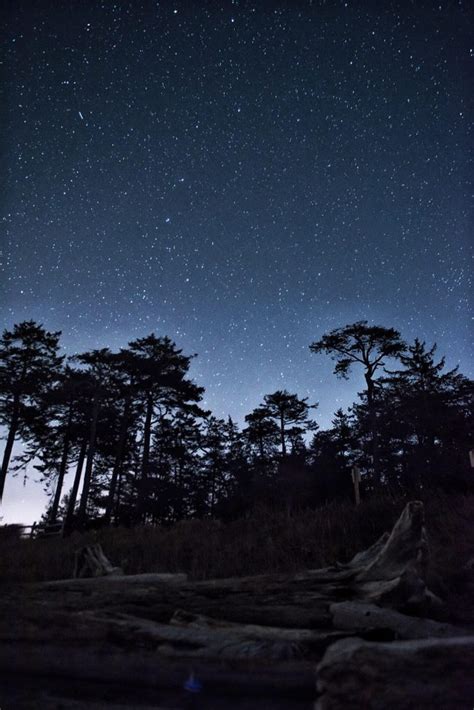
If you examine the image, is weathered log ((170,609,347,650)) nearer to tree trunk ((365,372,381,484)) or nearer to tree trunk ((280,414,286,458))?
tree trunk ((365,372,381,484))

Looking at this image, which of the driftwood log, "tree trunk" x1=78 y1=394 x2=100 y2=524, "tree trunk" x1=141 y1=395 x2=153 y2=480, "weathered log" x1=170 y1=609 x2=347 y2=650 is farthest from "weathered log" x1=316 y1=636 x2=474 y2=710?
"tree trunk" x1=141 y1=395 x2=153 y2=480

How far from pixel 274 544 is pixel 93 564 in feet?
12.4

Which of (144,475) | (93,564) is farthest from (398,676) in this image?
(144,475)

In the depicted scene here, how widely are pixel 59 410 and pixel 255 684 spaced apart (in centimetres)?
3183

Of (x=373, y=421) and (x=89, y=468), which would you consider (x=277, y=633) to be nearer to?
(x=373, y=421)

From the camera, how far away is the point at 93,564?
7270mm

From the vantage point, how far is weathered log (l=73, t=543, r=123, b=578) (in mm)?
7113

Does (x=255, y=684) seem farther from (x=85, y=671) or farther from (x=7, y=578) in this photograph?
(x=7, y=578)

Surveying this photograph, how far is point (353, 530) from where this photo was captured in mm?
9469

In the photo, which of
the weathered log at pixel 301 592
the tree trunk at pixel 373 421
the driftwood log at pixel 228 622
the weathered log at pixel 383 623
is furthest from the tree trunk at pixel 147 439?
the weathered log at pixel 383 623

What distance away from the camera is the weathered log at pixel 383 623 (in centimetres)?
369

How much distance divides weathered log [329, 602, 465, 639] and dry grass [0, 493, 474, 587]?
2465 millimetres

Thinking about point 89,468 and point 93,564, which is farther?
point 89,468

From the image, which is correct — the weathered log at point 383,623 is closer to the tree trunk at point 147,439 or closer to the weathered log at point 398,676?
the weathered log at point 398,676
